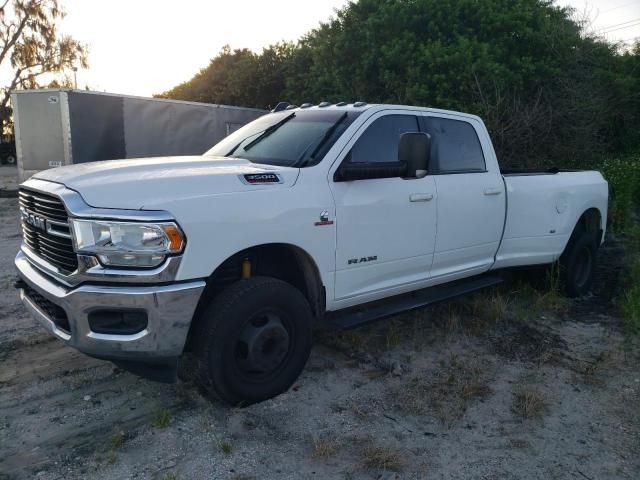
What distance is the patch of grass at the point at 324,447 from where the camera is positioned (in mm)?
2965

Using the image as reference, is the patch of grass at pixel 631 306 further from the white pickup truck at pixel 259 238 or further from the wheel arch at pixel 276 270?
the wheel arch at pixel 276 270

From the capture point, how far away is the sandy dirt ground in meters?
2.88

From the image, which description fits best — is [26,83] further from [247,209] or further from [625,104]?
[247,209]

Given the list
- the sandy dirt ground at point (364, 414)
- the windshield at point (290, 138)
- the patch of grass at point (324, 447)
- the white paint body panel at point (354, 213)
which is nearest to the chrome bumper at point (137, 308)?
the white paint body panel at point (354, 213)

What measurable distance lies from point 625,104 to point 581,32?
2273 mm

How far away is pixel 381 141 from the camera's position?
4.16m

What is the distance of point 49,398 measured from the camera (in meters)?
3.53

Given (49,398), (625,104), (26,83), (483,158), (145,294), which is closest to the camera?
(145,294)

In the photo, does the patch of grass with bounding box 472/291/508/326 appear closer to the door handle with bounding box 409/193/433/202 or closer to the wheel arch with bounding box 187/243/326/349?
the door handle with bounding box 409/193/433/202

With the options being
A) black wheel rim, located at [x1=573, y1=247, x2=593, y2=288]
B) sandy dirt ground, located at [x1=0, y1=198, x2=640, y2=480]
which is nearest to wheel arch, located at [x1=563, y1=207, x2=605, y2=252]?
black wheel rim, located at [x1=573, y1=247, x2=593, y2=288]

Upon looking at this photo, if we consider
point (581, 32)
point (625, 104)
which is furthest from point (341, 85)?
point (625, 104)

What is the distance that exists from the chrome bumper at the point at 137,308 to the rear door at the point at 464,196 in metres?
2.27

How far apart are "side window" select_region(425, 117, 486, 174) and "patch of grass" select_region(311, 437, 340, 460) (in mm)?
2378

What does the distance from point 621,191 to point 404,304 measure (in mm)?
7374
